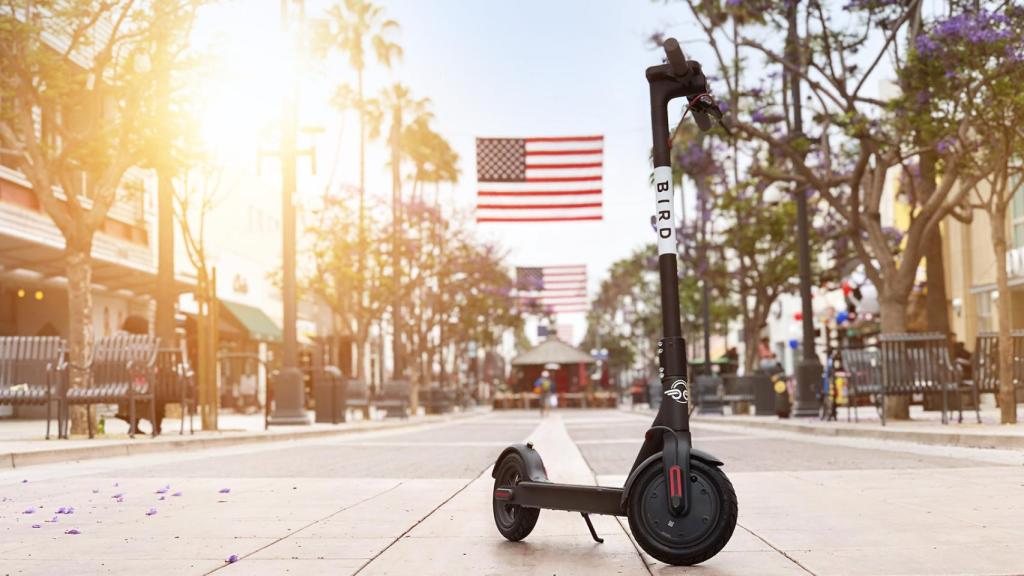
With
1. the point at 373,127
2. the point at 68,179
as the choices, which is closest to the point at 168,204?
the point at 68,179

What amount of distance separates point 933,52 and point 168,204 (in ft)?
51.7

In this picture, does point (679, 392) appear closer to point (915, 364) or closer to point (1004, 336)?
point (1004, 336)

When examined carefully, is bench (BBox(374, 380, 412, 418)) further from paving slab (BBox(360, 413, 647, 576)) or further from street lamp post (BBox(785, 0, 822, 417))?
paving slab (BBox(360, 413, 647, 576))

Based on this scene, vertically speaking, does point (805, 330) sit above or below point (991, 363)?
above

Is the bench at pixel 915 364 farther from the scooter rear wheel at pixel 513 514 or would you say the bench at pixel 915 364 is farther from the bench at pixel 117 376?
the scooter rear wheel at pixel 513 514

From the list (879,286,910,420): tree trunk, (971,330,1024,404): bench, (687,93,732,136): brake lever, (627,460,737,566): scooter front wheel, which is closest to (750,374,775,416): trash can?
(879,286,910,420): tree trunk

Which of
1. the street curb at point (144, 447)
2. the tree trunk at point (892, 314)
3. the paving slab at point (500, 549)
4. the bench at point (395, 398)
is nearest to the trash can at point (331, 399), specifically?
the street curb at point (144, 447)

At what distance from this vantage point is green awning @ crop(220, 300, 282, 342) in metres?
41.0

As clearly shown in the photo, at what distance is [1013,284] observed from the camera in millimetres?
32094

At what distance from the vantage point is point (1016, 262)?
31.6 metres

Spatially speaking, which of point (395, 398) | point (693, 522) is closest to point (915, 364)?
point (693, 522)

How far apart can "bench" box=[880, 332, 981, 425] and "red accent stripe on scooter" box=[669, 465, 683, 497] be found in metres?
12.9

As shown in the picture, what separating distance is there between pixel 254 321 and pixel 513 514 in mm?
38912

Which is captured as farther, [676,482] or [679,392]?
[679,392]
